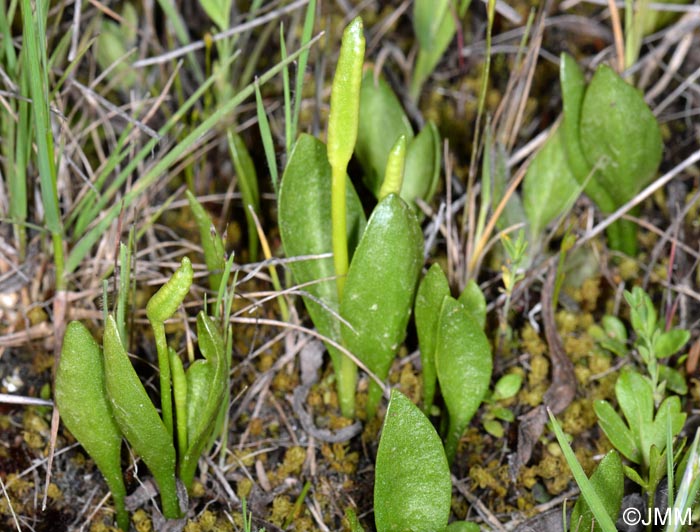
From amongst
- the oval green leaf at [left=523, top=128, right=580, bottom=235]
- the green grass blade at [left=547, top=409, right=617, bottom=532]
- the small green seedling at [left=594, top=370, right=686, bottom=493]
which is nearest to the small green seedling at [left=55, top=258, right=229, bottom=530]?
the green grass blade at [left=547, top=409, right=617, bottom=532]

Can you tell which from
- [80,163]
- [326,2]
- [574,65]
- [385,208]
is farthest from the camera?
[326,2]

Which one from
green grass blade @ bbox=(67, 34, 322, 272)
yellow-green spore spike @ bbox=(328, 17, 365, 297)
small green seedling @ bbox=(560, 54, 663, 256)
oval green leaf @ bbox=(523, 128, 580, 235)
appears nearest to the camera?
yellow-green spore spike @ bbox=(328, 17, 365, 297)

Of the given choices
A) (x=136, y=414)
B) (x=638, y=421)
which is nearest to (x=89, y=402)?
(x=136, y=414)

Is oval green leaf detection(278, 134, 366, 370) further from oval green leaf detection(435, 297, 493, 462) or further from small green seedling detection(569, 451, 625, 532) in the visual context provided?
small green seedling detection(569, 451, 625, 532)

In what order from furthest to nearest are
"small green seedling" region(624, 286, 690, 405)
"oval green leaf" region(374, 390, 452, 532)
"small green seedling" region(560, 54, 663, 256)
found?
"small green seedling" region(560, 54, 663, 256) → "small green seedling" region(624, 286, 690, 405) → "oval green leaf" region(374, 390, 452, 532)

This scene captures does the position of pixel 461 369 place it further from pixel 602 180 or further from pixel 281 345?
pixel 602 180

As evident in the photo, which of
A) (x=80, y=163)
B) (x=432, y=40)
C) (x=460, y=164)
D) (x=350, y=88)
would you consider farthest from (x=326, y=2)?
(x=350, y=88)

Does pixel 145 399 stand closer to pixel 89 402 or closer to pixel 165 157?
pixel 89 402
